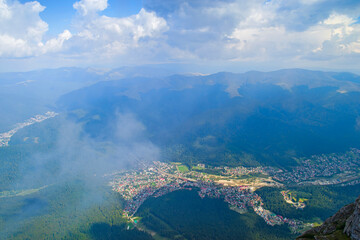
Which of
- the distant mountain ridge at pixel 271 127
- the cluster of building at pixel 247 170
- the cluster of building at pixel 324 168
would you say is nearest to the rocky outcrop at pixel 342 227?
the cluster of building at pixel 324 168

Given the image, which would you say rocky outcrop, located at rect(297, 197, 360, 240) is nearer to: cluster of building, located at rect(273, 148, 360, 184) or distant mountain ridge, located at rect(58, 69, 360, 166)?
cluster of building, located at rect(273, 148, 360, 184)

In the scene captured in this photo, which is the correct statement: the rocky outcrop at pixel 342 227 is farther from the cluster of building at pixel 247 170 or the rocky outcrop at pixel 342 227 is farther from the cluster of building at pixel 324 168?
the cluster of building at pixel 247 170

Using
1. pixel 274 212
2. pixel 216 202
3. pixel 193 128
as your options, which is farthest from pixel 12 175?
pixel 274 212

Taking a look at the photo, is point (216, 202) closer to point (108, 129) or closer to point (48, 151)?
point (48, 151)

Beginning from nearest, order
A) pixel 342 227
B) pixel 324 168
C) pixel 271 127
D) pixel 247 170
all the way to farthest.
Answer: pixel 342 227 < pixel 324 168 < pixel 247 170 < pixel 271 127

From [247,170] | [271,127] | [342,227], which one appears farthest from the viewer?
[271,127]

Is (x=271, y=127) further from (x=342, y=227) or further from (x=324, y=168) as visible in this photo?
(x=342, y=227)

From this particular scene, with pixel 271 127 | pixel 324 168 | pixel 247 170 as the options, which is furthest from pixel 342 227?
pixel 271 127

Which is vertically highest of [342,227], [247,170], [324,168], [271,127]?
[342,227]
